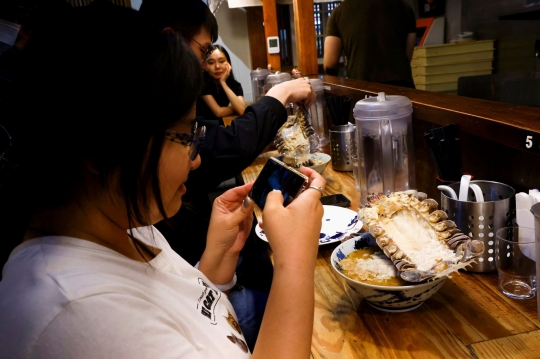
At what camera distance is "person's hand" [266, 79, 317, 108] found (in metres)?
1.84

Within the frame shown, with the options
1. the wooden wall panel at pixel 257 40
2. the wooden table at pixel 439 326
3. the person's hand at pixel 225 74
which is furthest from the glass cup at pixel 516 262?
the wooden wall panel at pixel 257 40

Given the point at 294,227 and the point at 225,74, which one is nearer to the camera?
the point at 294,227

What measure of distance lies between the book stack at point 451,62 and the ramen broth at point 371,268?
4.20m

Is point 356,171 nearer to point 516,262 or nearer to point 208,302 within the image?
point 516,262

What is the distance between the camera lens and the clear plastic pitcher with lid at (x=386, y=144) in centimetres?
154

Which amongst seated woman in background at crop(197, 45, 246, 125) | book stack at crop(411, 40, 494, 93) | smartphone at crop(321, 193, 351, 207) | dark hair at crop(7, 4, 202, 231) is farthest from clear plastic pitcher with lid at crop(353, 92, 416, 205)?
book stack at crop(411, 40, 494, 93)

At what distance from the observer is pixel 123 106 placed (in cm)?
65

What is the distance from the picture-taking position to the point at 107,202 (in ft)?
2.38

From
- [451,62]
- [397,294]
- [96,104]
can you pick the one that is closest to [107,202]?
[96,104]

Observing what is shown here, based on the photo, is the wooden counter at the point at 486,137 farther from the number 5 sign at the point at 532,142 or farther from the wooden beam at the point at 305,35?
the wooden beam at the point at 305,35

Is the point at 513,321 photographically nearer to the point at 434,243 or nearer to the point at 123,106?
the point at 434,243

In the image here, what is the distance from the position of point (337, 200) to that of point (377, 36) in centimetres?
198

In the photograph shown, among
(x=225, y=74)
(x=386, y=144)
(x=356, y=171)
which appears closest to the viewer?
(x=386, y=144)

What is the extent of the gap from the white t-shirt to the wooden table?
0.30m
